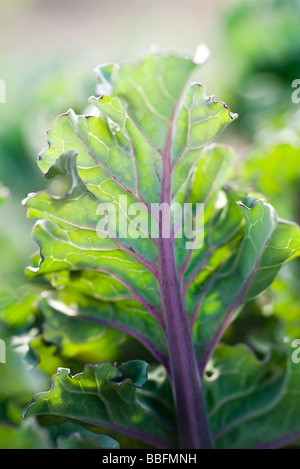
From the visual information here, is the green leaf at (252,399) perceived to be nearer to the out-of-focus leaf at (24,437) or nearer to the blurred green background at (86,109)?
the blurred green background at (86,109)

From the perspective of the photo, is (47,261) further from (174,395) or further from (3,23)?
(3,23)

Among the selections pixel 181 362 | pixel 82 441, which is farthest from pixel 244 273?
pixel 82 441

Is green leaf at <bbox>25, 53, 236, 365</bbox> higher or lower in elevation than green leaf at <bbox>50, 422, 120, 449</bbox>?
higher

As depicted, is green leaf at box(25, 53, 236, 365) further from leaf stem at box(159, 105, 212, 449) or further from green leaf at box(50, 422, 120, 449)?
green leaf at box(50, 422, 120, 449)

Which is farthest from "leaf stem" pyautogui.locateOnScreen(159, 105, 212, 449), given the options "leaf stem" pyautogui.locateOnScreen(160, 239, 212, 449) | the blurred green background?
the blurred green background

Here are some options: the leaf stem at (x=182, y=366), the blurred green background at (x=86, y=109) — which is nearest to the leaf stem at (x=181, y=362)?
the leaf stem at (x=182, y=366)

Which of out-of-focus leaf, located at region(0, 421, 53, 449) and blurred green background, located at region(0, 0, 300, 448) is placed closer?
out-of-focus leaf, located at region(0, 421, 53, 449)
